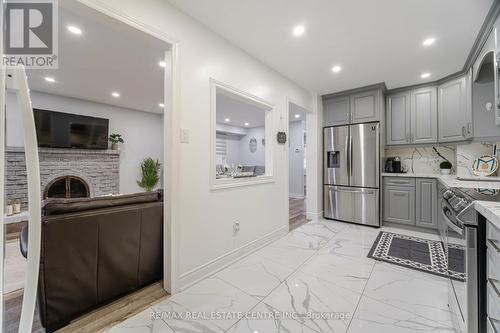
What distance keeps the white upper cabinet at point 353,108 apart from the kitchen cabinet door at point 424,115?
25.3 inches

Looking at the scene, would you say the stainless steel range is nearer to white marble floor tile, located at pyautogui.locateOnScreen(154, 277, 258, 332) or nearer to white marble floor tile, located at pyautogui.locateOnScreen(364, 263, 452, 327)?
white marble floor tile, located at pyautogui.locateOnScreen(364, 263, 452, 327)

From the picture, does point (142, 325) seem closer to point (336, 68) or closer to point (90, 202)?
point (90, 202)

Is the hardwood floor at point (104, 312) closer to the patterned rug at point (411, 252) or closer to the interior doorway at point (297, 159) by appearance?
the patterned rug at point (411, 252)

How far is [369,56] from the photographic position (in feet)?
8.98

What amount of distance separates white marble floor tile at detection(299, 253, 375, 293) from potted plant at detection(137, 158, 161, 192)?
4.79m

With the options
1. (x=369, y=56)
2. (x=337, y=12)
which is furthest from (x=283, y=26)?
(x=369, y=56)

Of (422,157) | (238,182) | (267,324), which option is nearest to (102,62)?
(238,182)

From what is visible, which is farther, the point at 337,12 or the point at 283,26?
the point at 283,26

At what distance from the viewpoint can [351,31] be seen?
2229 millimetres

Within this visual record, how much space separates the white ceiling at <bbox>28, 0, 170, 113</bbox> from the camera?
183 cm

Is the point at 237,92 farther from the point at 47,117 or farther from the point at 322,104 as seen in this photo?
the point at 47,117

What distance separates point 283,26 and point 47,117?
4879 mm
